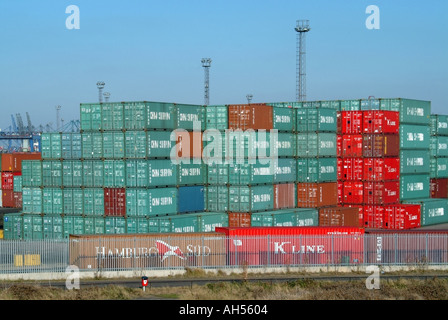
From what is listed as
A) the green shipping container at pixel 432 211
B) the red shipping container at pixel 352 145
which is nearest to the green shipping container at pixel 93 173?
the red shipping container at pixel 352 145

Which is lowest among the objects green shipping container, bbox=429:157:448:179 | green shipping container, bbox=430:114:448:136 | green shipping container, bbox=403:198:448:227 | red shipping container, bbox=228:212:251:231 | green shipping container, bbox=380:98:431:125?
green shipping container, bbox=403:198:448:227

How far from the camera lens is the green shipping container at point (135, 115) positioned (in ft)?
151

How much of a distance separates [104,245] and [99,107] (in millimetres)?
13727

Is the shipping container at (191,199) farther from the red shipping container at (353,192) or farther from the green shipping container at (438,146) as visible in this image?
the green shipping container at (438,146)

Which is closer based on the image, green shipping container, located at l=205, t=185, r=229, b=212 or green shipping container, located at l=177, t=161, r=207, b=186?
green shipping container, located at l=177, t=161, r=207, b=186

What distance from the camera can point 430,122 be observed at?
227ft

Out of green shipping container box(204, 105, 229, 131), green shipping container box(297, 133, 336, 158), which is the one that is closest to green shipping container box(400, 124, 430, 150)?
green shipping container box(297, 133, 336, 158)

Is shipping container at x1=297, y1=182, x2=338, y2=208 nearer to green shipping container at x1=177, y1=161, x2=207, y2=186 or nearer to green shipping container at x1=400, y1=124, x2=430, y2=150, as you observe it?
green shipping container at x1=177, y1=161, x2=207, y2=186

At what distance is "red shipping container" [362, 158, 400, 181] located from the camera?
191ft

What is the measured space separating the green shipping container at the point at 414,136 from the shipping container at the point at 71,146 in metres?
29.3

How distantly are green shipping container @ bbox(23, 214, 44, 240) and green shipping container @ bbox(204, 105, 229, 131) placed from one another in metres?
14.1

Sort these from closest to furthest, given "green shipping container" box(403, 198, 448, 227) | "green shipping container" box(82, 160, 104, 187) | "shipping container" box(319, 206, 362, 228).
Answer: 1. "green shipping container" box(82, 160, 104, 187)
2. "shipping container" box(319, 206, 362, 228)
3. "green shipping container" box(403, 198, 448, 227)

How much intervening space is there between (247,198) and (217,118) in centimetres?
674
